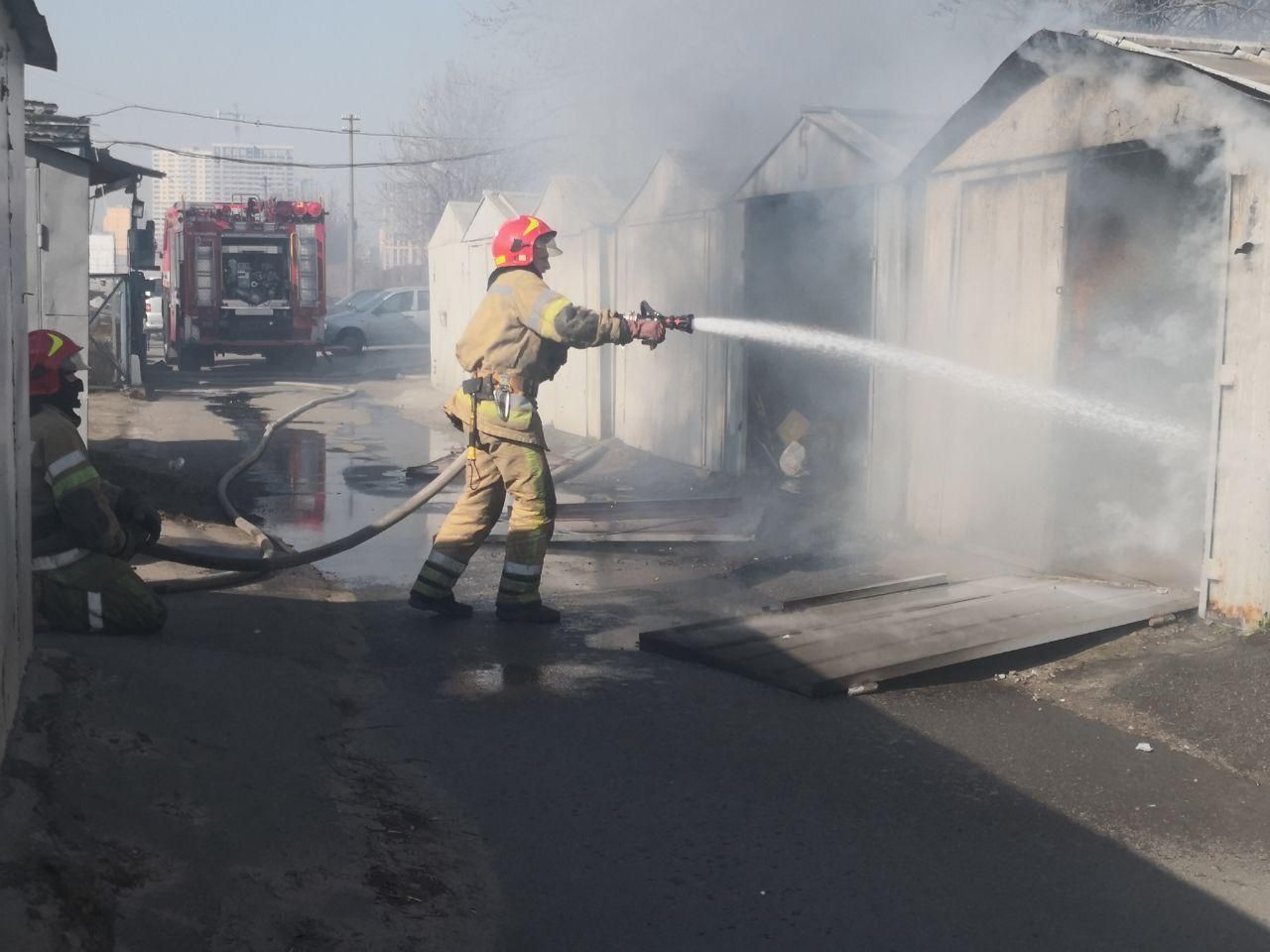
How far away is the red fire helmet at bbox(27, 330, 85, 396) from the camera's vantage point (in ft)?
16.4

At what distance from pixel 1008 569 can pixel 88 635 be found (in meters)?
4.82

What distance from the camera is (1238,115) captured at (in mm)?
5688

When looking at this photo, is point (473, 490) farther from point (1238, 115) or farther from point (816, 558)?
point (1238, 115)

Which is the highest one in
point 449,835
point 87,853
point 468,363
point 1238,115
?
point 1238,115

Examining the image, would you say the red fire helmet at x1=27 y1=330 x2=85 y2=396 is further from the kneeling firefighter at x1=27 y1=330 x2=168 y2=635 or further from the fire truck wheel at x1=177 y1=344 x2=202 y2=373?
the fire truck wheel at x1=177 y1=344 x2=202 y2=373

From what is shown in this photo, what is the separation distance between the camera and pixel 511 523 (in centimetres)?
632

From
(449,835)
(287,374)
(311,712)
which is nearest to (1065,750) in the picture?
(449,835)

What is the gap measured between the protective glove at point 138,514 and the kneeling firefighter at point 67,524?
251mm

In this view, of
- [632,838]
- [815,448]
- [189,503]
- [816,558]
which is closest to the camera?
[632,838]

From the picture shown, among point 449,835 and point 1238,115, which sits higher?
point 1238,115

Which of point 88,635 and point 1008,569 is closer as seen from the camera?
point 88,635

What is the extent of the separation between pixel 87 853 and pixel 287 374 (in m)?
22.4

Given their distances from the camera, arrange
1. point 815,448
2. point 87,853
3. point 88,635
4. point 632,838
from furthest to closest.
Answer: point 815,448, point 88,635, point 632,838, point 87,853

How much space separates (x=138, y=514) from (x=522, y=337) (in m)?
1.96
